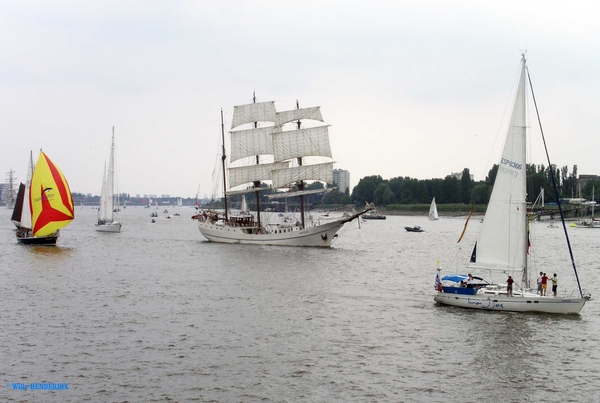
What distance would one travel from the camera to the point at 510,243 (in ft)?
126

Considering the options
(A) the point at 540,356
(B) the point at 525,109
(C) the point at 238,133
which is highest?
(C) the point at 238,133

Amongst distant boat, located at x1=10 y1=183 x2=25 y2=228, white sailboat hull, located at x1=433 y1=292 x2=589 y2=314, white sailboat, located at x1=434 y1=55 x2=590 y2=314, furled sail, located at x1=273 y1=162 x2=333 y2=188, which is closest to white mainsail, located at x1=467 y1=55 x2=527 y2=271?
white sailboat, located at x1=434 y1=55 x2=590 y2=314

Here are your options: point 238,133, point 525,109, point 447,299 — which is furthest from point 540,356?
point 238,133

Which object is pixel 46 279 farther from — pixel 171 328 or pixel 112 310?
pixel 171 328

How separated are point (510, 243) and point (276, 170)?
6368 centimetres

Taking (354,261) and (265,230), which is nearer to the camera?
(354,261)

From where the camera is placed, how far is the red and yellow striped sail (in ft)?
259

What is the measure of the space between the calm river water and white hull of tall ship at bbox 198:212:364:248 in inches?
1340

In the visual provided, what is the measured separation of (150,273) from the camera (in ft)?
190

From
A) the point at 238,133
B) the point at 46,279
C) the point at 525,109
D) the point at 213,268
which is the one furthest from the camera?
the point at 238,133

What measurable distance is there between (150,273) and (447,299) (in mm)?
28636

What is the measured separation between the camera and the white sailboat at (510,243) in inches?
1460

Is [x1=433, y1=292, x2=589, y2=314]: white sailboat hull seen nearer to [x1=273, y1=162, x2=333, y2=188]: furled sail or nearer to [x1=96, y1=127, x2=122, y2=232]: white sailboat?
[x1=273, y1=162, x2=333, y2=188]: furled sail

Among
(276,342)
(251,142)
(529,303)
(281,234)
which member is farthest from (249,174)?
(276,342)
